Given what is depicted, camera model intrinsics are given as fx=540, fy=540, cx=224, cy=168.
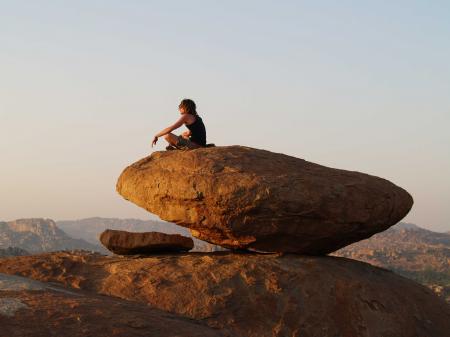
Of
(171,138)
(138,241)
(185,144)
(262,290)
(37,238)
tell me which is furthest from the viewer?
(37,238)

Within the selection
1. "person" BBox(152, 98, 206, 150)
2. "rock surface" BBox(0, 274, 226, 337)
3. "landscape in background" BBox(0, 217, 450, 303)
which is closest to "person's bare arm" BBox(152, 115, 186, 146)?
"person" BBox(152, 98, 206, 150)

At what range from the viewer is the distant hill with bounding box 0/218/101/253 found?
9194cm

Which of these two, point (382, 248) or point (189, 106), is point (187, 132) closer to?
point (189, 106)

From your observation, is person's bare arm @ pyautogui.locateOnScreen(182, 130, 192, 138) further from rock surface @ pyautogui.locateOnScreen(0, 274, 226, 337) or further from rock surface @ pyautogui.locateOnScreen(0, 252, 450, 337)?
rock surface @ pyautogui.locateOnScreen(0, 274, 226, 337)

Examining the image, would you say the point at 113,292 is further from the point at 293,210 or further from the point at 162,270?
the point at 293,210

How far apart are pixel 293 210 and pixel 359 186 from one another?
1854 millimetres

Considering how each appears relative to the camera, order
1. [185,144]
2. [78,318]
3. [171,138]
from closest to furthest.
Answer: [78,318], [171,138], [185,144]

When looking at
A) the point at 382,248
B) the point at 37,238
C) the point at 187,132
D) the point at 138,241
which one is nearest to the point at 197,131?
the point at 187,132

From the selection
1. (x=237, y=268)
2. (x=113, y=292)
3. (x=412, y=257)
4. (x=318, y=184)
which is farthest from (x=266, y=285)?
(x=412, y=257)

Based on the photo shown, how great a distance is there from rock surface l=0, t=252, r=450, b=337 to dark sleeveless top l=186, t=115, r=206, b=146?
2770mm

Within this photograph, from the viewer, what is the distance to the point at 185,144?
1312 centimetres

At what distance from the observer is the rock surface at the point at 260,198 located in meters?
11.2

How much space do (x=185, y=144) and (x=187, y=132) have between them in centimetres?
33

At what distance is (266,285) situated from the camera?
1111 centimetres
